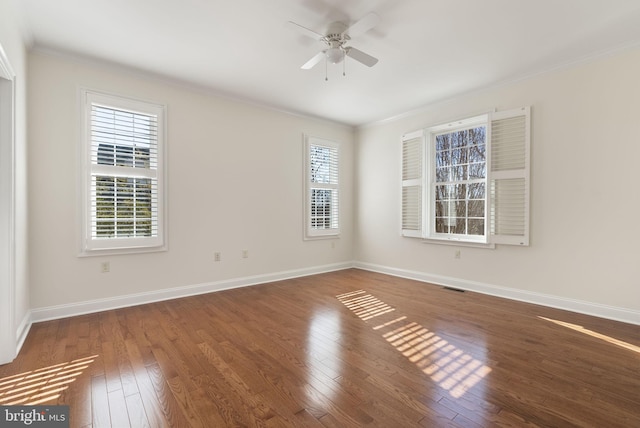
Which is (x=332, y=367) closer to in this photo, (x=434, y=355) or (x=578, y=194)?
(x=434, y=355)

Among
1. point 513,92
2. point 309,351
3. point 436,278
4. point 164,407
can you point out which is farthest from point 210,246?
point 513,92

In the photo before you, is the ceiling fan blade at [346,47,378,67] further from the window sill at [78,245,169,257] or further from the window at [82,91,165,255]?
the window sill at [78,245,169,257]

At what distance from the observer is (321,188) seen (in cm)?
545

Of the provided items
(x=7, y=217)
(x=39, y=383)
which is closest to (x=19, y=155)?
(x=7, y=217)

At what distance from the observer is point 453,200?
14.9 ft

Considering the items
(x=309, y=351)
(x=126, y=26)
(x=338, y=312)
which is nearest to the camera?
(x=309, y=351)

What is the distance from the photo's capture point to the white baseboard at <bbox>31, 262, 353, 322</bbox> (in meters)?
3.11

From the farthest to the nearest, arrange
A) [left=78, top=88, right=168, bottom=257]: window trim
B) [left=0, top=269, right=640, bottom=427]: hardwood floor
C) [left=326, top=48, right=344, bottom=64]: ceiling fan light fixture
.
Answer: [left=78, top=88, right=168, bottom=257]: window trim
[left=326, top=48, right=344, bottom=64]: ceiling fan light fixture
[left=0, top=269, right=640, bottom=427]: hardwood floor

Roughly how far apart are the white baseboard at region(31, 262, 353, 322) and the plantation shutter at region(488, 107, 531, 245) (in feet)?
9.84

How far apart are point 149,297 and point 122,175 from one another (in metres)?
1.46

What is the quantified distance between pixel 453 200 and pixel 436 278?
1.20 metres

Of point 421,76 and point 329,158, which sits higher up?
point 421,76

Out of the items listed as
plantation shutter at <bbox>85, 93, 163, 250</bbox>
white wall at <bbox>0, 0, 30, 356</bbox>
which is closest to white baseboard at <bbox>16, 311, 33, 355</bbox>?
white wall at <bbox>0, 0, 30, 356</bbox>

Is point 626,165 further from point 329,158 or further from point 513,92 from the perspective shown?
point 329,158
